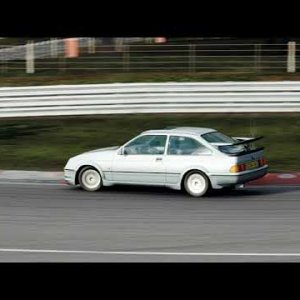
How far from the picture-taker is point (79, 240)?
9438 mm

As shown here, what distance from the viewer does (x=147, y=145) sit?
13.6 m

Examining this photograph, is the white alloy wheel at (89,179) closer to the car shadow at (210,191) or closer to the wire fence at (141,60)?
the car shadow at (210,191)

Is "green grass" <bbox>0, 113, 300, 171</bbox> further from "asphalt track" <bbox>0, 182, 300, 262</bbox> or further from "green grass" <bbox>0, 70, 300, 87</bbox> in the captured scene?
"green grass" <bbox>0, 70, 300, 87</bbox>

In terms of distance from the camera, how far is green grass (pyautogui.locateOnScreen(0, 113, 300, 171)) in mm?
17062

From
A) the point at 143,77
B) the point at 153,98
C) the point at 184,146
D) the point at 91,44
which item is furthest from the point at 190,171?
the point at 143,77

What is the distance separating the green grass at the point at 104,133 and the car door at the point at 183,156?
3.23 metres

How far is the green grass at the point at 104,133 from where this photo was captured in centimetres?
1706

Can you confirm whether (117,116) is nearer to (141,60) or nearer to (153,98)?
(153,98)

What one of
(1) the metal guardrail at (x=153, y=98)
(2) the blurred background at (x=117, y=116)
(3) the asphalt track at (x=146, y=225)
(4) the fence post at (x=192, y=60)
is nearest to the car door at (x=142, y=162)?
(3) the asphalt track at (x=146, y=225)

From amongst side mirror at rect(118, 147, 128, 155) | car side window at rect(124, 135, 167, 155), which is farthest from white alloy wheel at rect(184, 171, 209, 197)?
side mirror at rect(118, 147, 128, 155)
